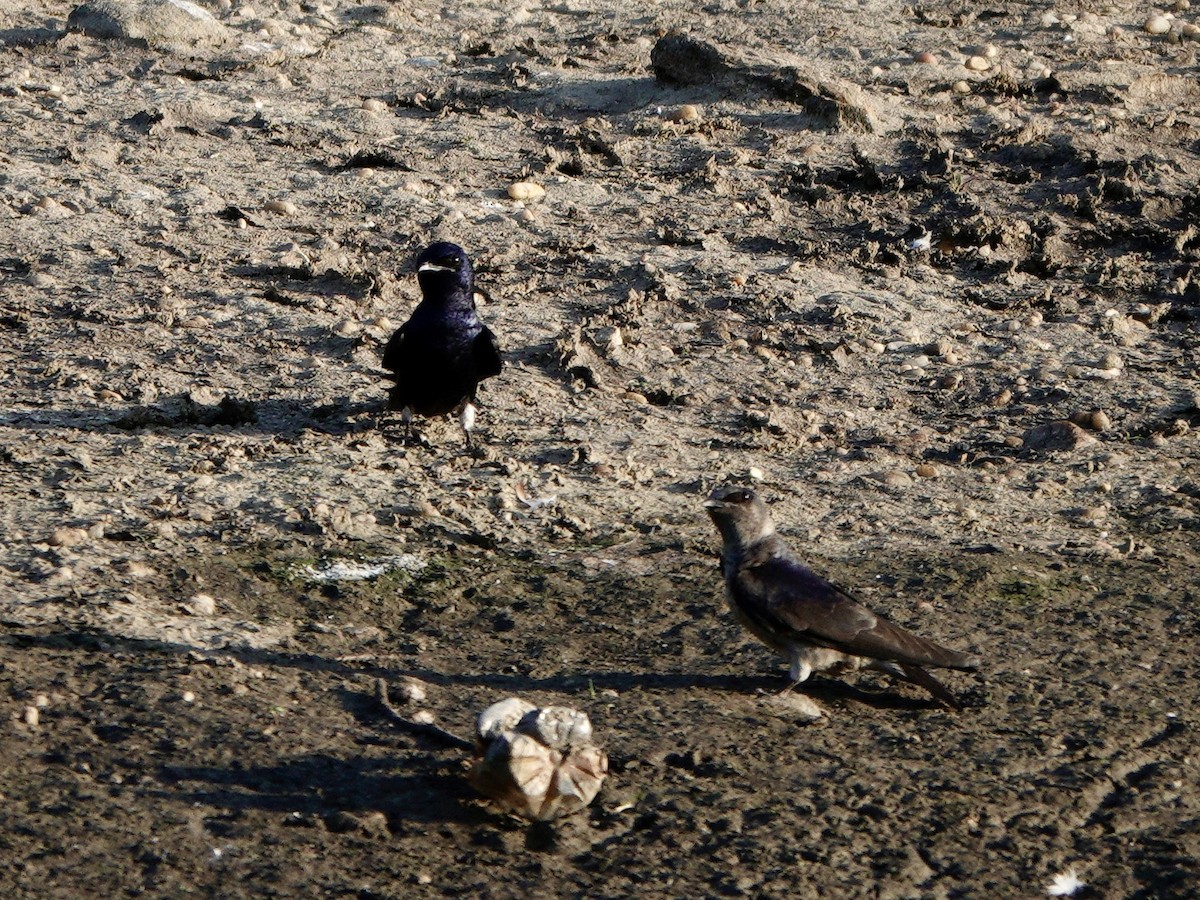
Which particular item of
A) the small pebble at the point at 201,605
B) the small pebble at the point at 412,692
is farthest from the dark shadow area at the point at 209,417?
the small pebble at the point at 412,692

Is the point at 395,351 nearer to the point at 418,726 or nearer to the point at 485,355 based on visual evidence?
the point at 485,355

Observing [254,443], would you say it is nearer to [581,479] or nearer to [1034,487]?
[581,479]

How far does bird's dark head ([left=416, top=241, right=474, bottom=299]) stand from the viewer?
7141mm

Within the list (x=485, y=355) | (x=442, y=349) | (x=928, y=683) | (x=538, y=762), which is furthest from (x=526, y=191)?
(x=538, y=762)

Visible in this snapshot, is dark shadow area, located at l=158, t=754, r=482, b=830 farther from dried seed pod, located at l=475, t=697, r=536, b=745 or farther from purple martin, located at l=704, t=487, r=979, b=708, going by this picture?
purple martin, located at l=704, t=487, r=979, b=708

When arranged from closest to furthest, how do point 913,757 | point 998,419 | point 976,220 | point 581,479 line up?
point 913,757
point 581,479
point 998,419
point 976,220

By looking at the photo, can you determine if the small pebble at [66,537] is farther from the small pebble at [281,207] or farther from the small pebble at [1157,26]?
the small pebble at [1157,26]

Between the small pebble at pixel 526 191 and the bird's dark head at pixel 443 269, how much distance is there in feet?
5.78

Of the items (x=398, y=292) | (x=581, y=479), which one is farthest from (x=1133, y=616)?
(x=398, y=292)

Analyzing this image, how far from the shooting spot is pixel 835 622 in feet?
16.0

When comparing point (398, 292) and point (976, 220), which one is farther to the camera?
point (976, 220)

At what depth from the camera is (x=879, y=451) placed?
22.9 feet

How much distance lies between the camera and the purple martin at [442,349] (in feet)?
22.6

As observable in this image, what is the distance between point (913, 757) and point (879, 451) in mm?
2491
